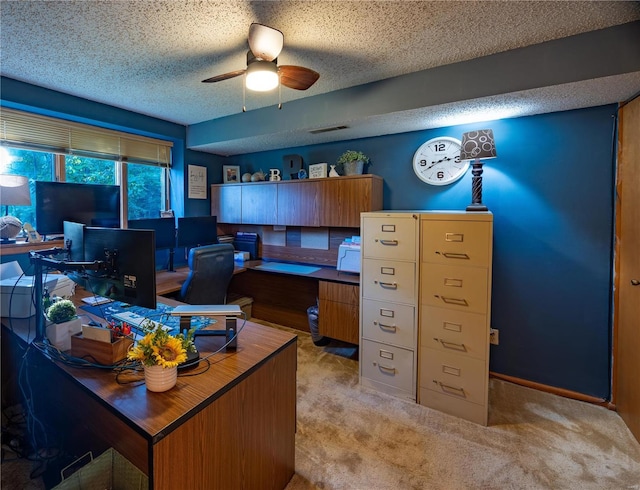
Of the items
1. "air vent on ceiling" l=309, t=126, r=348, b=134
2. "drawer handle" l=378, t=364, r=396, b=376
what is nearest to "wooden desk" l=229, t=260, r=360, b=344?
"drawer handle" l=378, t=364, r=396, b=376

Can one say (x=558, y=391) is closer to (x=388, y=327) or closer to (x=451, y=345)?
(x=451, y=345)

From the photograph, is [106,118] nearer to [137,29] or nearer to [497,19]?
[137,29]

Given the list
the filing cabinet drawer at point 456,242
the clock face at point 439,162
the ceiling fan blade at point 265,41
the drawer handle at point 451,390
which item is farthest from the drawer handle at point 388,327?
the ceiling fan blade at point 265,41

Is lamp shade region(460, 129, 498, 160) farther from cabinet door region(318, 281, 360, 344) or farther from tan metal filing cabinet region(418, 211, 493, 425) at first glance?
cabinet door region(318, 281, 360, 344)

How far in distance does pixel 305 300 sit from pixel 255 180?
1595 mm

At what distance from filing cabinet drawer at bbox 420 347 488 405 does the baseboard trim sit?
27.7 inches

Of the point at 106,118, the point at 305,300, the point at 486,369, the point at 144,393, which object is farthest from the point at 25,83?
the point at 486,369

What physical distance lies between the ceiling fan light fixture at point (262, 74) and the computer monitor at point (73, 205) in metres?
1.77

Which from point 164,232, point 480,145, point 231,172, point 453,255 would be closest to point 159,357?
point 453,255

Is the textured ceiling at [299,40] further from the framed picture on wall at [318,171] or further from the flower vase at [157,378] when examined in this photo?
the flower vase at [157,378]

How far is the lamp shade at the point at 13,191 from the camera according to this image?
2.06 m

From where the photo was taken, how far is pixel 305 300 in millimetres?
3543

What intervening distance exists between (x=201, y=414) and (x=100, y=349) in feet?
1.82

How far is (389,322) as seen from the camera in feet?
7.78
